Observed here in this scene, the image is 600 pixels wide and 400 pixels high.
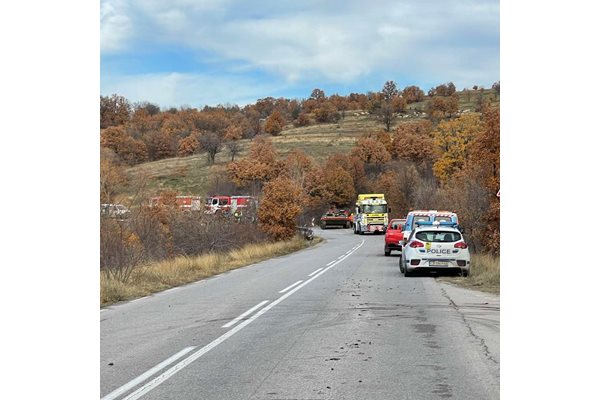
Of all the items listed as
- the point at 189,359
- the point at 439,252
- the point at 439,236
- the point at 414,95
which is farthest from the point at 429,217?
the point at 414,95

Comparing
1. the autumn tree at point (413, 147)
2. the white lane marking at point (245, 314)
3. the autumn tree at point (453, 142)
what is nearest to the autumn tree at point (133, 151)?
the autumn tree at point (413, 147)

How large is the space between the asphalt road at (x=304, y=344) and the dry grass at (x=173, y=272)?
942 mm

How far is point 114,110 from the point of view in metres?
106

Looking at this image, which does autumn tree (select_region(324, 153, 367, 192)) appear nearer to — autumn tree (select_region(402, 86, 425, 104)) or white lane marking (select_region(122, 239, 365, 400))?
autumn tree (select_region(402, 86, 425, 104))

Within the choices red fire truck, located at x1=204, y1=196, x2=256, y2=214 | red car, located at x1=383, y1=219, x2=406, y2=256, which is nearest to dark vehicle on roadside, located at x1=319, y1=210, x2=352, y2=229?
red fire truck, located at x1=204, y1=196, x2=256, y2=214

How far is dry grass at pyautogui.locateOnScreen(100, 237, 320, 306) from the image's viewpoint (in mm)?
17141

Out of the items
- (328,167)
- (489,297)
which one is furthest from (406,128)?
(489,297)

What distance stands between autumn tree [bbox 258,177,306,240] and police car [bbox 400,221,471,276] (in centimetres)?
2124
